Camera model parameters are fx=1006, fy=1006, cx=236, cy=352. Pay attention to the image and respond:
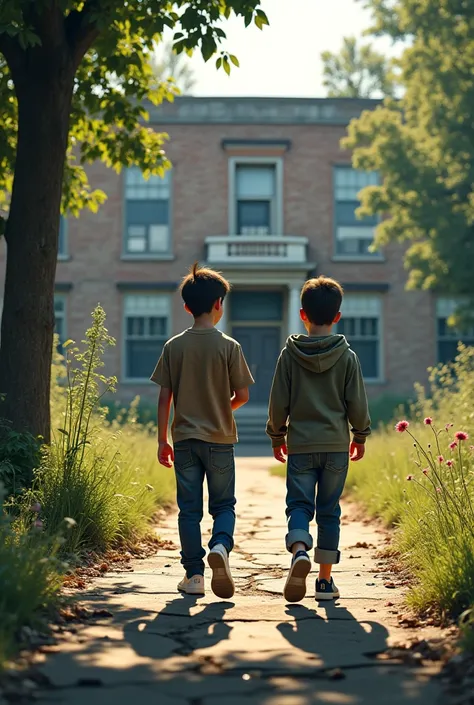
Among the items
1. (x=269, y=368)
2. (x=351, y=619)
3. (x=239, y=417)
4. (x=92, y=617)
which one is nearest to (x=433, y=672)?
(x=351, y=619)

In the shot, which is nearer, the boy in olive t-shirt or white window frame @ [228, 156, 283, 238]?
the boy in olive t-shirt

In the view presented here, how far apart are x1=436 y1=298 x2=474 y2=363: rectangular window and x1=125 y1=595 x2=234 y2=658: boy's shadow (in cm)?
2320

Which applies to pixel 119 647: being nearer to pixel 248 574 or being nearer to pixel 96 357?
pixel 248 574

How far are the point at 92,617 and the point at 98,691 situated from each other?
1334 millimetres

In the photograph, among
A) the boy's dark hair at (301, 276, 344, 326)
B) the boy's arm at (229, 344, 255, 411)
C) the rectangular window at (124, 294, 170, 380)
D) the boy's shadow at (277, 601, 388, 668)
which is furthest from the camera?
the rectangular window at (124, 294, 170, 380)

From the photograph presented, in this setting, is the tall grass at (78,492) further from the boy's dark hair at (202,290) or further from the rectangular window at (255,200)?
the rectangular window at (255,200)

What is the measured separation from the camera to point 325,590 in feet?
18.2

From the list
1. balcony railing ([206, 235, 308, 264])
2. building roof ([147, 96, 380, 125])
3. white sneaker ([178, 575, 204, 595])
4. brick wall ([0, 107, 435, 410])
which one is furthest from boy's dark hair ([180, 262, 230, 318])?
building roof ([147, 96, 380, 125])

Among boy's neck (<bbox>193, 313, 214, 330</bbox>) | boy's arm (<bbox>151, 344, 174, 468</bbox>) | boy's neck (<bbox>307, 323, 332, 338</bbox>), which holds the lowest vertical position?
boy's arm (<bbox>151, 344, 174, 468</bbox>)

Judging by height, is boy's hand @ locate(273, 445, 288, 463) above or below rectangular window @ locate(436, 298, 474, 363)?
below

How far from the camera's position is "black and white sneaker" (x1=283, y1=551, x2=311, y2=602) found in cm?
516

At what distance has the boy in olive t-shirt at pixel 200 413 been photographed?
18.4 feet

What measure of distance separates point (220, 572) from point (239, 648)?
103cm

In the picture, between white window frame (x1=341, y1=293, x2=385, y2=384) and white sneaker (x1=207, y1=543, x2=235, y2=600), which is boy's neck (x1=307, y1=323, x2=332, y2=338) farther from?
white window frame (x1=341, y1=293, x2=385, y2=384)
